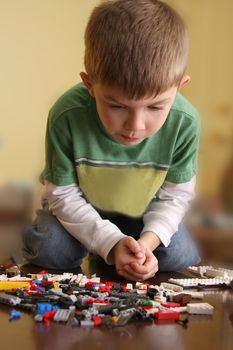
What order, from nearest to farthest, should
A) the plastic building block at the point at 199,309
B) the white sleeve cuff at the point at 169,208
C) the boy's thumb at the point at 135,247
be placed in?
1. the plastic building block at the point at 199,309
2. the boy's thumb at the point at 135,247
3. the white sleeve cuff at the point at 169,208

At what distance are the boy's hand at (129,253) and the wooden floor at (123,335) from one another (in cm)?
16

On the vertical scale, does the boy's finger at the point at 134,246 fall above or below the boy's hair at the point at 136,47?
below

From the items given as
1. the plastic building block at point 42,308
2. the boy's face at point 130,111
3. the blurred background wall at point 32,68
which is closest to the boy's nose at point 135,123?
the boy's face at point 130,111

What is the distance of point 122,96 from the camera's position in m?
0.78

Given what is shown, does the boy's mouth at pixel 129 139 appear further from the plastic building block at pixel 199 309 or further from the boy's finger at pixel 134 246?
the plastic building block at pixel 199 309

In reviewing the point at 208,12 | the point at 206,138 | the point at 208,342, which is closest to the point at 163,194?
the point at 208,342

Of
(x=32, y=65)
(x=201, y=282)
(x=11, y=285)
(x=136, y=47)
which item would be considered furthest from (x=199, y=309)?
(x=32, y=65)

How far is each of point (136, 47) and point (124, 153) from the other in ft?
0.81

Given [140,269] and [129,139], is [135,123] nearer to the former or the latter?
[129,139]

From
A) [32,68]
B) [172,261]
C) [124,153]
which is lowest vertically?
[172,261]

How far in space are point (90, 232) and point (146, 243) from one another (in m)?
0.09

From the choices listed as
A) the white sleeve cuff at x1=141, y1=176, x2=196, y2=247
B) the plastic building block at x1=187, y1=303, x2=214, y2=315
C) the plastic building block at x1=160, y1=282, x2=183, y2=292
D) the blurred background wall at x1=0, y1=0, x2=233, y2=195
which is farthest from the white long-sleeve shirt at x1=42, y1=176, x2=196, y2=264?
the blurred background wall at x1=0, y1=0, x2=233, y2=195

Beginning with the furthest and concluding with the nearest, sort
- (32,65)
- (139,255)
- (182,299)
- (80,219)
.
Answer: (32,65) < (80,219) < (139,255) < (182,299)

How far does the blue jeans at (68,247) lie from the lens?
1.00 metres
